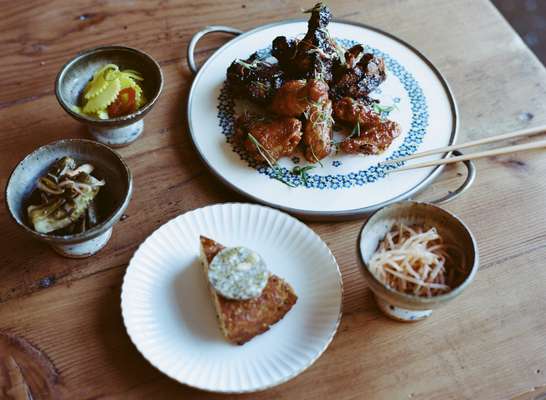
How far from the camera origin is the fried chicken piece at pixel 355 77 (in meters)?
1.73

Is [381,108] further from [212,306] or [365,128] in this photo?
[212,306]

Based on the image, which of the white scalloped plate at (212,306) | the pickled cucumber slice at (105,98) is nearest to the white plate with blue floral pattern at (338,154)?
the white scalloped plate at (212,306)

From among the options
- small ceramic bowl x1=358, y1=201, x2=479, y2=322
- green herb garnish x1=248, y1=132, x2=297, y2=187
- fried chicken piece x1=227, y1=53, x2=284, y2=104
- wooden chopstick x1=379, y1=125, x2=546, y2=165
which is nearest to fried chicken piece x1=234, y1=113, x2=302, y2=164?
green herb garnish x1=248, y1=132, x2=297, y2=187

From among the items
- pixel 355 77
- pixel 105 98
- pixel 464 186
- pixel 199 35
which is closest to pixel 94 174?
pixel 105 98

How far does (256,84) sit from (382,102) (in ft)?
1.33

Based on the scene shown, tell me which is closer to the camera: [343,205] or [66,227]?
[66,227]

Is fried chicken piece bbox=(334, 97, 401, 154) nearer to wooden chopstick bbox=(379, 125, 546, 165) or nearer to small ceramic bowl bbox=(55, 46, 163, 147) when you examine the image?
wooden chopstick bbox=(379, 125, 546, 165)

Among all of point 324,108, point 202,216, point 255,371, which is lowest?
point 255,371

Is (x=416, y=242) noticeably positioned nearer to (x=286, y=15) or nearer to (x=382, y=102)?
(x=382, y=102)

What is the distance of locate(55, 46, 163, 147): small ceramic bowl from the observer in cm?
160

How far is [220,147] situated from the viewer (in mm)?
1670

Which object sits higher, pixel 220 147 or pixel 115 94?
pixel 115 94

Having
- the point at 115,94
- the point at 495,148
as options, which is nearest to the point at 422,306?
the point at 495,148

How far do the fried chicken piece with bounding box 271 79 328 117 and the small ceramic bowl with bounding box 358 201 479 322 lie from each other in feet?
1.39
